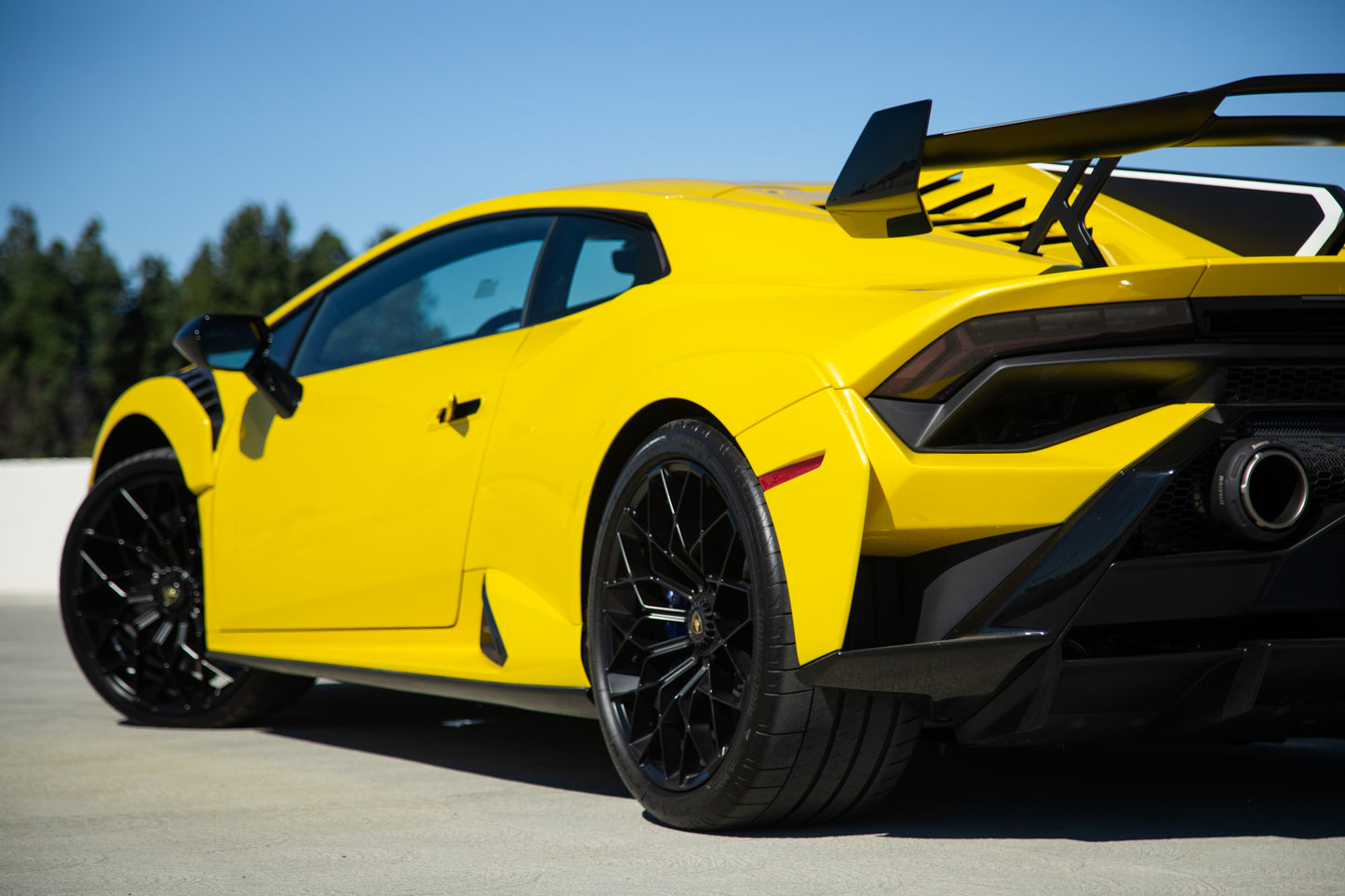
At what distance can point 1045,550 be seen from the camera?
7.45ft

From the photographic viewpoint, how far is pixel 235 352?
429cm

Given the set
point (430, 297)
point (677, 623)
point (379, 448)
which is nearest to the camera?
point (677, 623)

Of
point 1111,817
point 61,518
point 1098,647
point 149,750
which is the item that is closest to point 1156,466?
point 1098,647

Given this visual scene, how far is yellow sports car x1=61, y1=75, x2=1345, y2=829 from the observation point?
2.30m

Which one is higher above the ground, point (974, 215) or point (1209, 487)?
point (974, 215)

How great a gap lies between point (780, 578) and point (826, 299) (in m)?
0.54

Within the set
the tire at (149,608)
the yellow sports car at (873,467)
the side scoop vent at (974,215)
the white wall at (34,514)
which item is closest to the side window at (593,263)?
the yellow sports car at (873,467)

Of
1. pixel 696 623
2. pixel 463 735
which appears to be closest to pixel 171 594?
pixel 463 735

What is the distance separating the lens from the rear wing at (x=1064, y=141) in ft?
7.51

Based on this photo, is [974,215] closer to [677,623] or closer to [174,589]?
[677,623]

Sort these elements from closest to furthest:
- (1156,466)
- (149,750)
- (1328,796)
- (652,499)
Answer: (1156,466) < (652,499) < (1328,796) < (149,750)

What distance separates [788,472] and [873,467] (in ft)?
0.68

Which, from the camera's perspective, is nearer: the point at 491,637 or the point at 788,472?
the point at 788,472

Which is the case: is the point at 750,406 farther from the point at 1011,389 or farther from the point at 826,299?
the point at 1011,389
